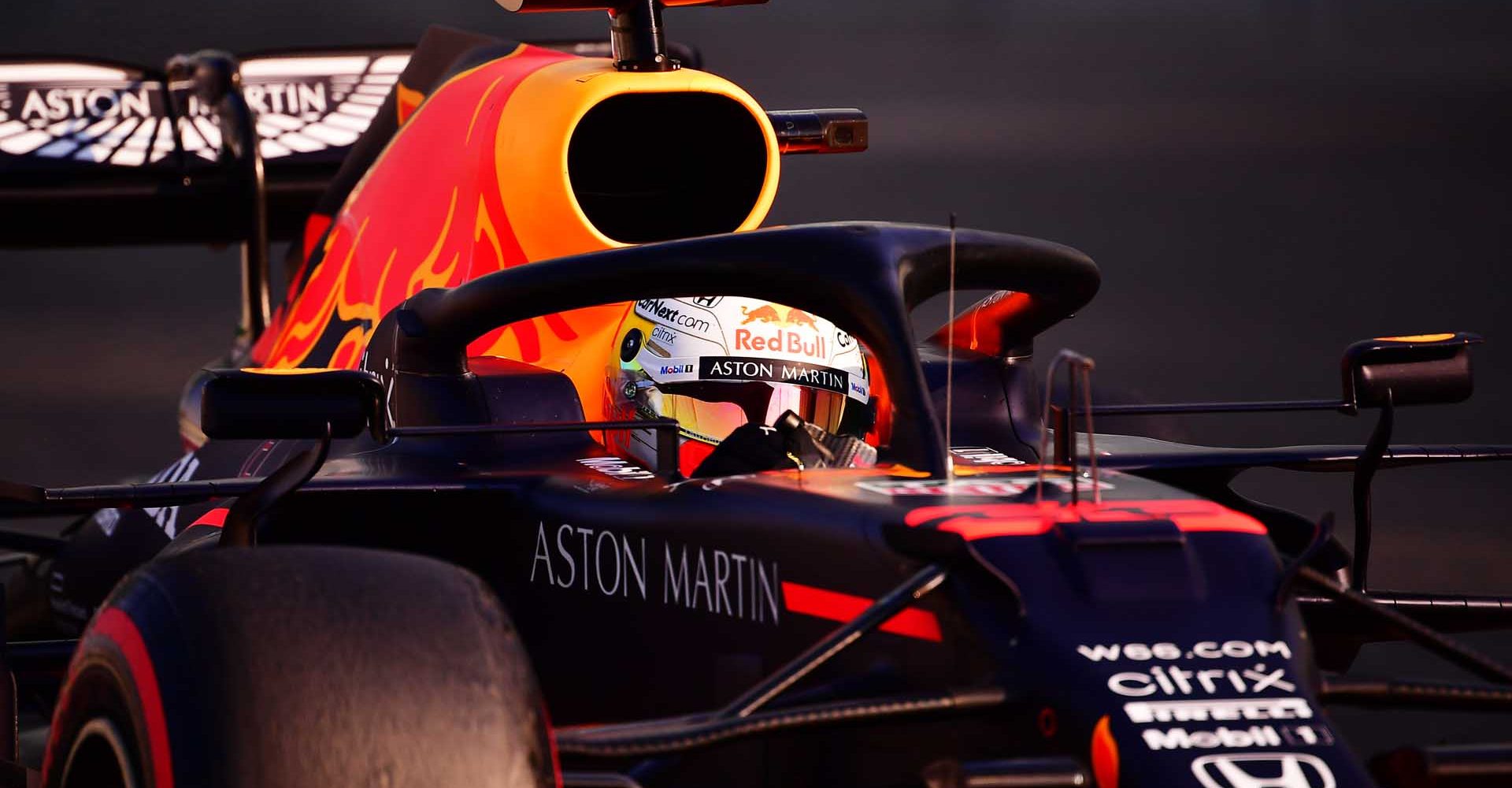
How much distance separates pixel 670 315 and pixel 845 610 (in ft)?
3.84

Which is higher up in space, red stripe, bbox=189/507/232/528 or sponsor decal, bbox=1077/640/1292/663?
sponsor decal, bbox=1077/640/1292/663

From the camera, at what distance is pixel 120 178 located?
6602mm

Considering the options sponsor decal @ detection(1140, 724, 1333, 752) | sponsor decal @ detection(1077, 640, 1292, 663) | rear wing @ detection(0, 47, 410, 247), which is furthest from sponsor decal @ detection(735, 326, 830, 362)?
rear wing @ detection(0, 47, 410, 247)

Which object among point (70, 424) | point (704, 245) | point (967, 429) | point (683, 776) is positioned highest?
point (704, 245)

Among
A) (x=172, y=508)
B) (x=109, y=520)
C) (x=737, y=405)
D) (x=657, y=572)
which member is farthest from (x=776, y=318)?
(x=109, y=520)

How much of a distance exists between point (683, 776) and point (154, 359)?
35.8 feet

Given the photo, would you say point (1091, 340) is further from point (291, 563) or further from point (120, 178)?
point (291, 563)

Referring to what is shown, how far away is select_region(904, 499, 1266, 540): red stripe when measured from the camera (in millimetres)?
2580

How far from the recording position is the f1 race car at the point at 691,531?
7.68 ft

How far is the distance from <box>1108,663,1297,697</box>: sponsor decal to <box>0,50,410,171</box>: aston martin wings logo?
4961mm

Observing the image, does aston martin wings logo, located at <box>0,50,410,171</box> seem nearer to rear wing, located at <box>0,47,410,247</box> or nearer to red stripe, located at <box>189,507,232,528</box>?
rear wing, located at <box>0,47,410,247</box>

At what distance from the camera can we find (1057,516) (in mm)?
2637

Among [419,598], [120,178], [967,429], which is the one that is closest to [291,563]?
[419,598]

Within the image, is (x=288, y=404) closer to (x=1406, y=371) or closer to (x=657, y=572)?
(x=657, y=572)
